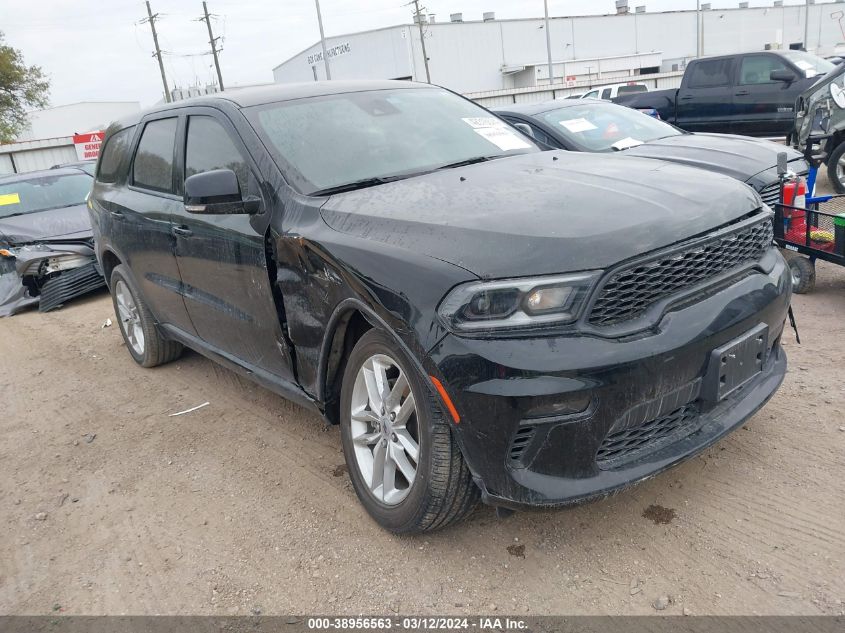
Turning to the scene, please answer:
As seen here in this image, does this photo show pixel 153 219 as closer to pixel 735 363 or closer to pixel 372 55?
pixel 735 363

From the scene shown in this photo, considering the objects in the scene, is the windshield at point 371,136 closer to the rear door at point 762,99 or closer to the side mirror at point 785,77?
the side mirror at point 785,77

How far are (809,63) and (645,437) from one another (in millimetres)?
11541

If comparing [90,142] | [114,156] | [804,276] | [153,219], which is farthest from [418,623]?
[90,142]

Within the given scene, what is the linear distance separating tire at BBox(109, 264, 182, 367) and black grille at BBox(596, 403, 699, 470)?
3697mm

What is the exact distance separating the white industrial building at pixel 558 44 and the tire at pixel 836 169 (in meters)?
47.3

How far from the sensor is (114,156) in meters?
5.01

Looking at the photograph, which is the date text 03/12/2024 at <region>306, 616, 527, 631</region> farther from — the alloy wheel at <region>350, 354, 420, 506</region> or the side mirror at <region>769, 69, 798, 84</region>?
the side mirror at <region>769, 69, 798, 84</region>

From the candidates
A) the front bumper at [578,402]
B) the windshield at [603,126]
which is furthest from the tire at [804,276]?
the front bumper at [578,402]

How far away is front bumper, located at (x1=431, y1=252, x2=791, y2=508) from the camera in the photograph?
2.16 meters

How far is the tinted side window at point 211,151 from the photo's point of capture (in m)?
3.30

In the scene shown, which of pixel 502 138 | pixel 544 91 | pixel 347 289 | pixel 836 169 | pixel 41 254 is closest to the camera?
pixel 347 289

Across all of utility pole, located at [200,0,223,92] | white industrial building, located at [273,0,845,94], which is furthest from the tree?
white industrial building, located at [273,0,845,94]

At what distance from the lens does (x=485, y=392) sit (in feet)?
7.18

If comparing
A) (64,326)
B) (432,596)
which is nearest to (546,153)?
(432,596)
